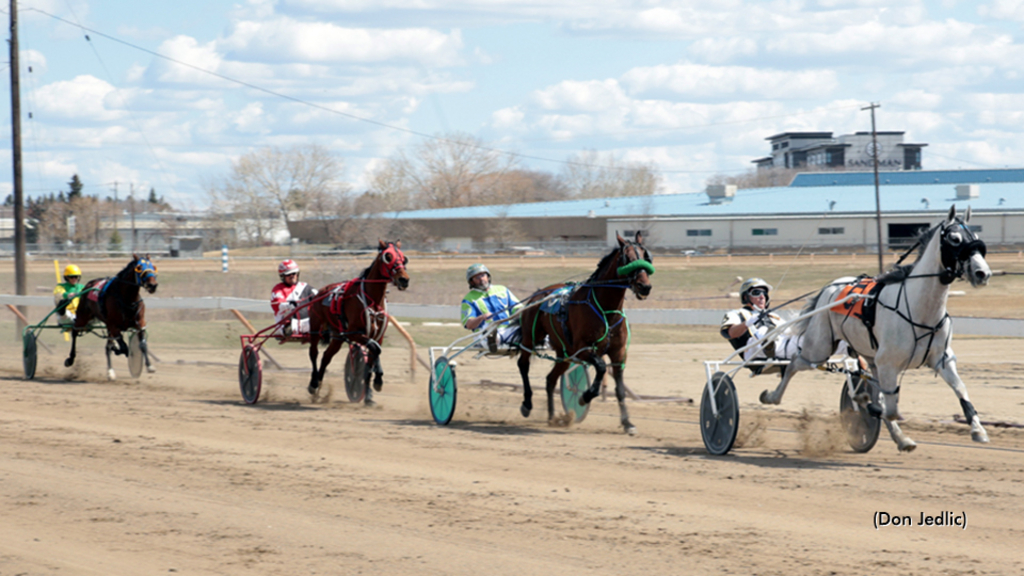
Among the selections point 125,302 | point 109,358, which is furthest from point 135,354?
point 125,302

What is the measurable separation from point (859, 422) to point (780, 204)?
53.1m

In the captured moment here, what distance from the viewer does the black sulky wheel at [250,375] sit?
12695 mm

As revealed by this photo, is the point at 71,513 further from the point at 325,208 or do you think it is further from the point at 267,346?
the point at 325,208

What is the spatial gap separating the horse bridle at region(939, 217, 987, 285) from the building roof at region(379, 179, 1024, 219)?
47668mm

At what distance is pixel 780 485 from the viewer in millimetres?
6887

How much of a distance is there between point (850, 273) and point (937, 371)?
100 ft

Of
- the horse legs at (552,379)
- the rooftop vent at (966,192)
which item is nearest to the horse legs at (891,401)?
the horse legs at (552,379)

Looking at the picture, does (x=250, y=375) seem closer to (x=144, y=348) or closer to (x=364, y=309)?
(x=364, y=309)

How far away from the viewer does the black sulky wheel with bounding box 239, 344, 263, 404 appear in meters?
12.7

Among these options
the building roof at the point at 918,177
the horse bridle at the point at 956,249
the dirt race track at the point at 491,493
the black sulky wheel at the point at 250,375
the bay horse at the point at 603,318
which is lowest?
the dirt race track at the point at 491,493

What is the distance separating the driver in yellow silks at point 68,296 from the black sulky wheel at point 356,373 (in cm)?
578

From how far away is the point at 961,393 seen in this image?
7465mm

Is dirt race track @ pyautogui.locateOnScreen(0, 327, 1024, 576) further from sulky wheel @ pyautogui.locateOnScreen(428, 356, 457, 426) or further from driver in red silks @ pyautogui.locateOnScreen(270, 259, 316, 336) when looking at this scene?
driver in red silks @ pyautogui.locateOnScreen(270, 259, 316, 336)

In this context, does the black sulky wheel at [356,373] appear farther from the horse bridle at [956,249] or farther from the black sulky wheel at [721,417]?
the horse bridle at [956,249]
